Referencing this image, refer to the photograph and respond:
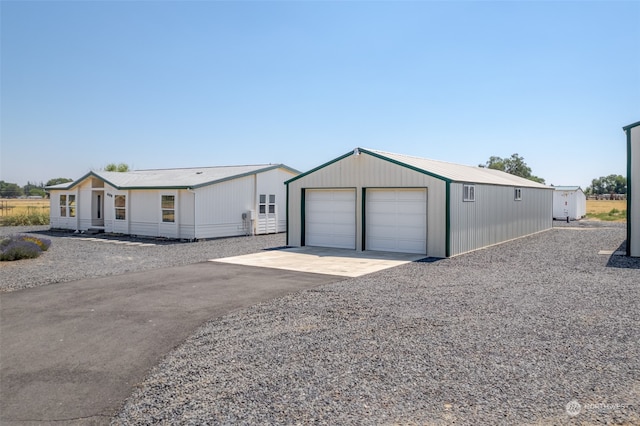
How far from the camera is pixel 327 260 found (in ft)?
48.4

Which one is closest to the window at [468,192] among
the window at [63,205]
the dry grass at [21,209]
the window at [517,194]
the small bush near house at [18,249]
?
the window at [517,194]

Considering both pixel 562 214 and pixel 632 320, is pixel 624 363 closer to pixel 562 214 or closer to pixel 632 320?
pixel 632 320

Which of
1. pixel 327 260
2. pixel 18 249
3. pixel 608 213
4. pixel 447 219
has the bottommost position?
pixel 327 260

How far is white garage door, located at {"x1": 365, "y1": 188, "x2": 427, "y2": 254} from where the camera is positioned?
1608 cm

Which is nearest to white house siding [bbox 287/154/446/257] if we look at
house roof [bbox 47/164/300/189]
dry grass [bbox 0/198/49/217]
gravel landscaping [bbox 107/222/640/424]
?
house roof [bbox 47/164/300/189]

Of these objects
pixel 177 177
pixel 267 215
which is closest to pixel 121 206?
pixel 177 177

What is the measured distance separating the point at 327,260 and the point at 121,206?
14.1m

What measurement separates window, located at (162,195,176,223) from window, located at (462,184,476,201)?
509 inches

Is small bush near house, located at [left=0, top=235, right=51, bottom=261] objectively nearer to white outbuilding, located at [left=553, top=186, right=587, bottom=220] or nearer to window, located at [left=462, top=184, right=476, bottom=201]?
window, located at [left=462, top=184, right=476, bottom=201]

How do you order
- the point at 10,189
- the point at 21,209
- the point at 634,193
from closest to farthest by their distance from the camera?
the point at 634,193, the point at 21,209, the point at 10,189

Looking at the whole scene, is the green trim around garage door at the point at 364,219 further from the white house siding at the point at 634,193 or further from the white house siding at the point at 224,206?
the white house siding at the point at 634,193

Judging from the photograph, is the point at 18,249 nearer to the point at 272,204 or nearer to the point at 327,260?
the point at 327,260

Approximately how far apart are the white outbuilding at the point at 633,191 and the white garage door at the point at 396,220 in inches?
257

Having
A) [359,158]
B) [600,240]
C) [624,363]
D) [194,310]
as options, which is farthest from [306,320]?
[600,240]
